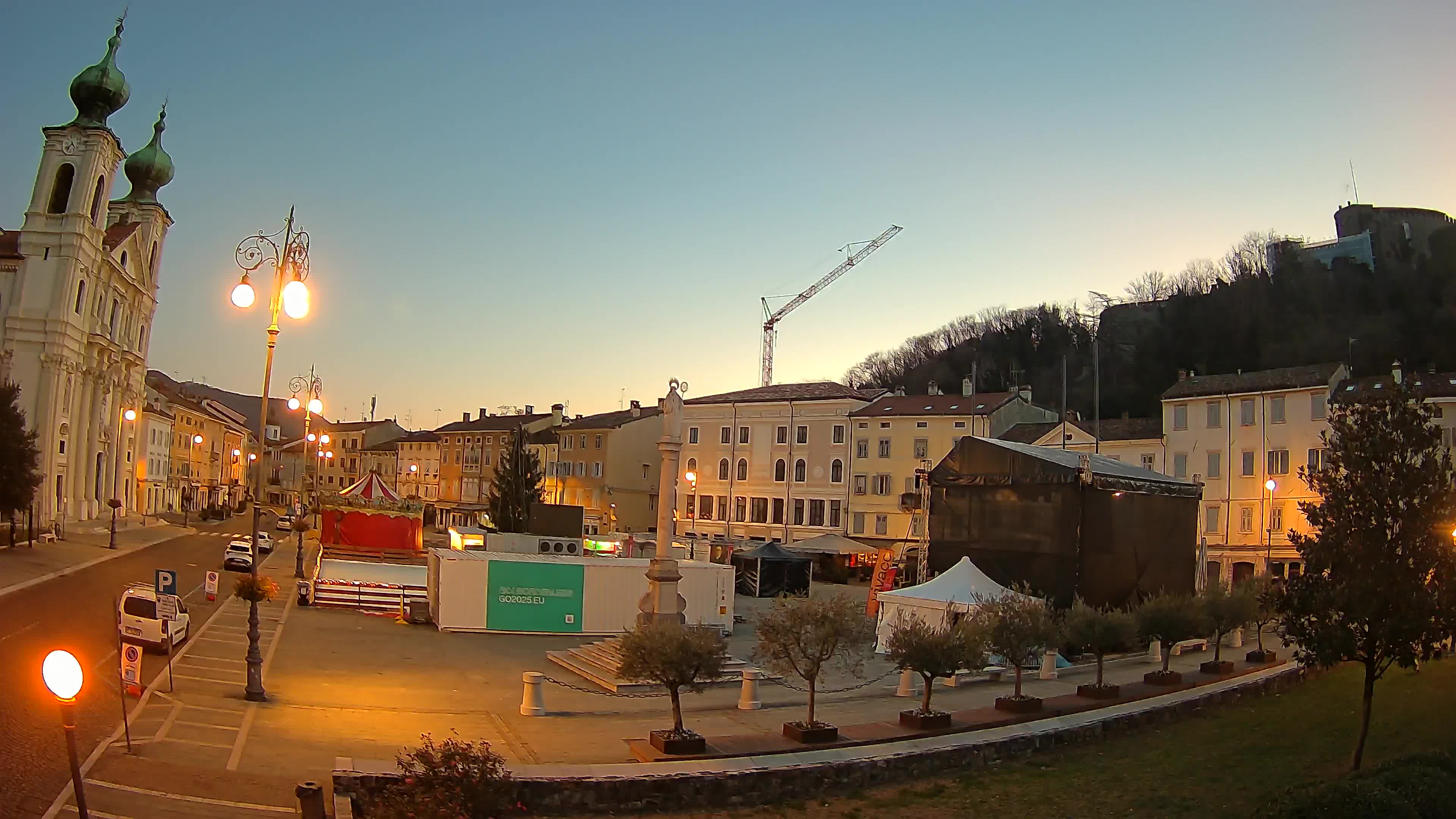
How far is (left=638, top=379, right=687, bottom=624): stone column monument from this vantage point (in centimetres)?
2003

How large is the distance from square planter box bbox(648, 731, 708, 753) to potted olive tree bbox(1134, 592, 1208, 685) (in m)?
11.4

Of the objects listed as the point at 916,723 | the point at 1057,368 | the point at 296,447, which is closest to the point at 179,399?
the point at 296,447

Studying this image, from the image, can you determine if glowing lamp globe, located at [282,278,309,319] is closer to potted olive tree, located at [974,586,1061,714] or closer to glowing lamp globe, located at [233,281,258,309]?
glowing lamp globe, located at [233,281,258,309]

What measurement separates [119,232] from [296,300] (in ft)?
199

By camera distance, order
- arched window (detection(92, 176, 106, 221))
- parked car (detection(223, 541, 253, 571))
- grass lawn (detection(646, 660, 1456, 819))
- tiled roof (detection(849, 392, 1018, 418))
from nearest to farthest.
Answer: grass lawn (detection(646, 660, 1456, 819)) → parked car (detection(223, 541, 253, 571)) → arched window (detection(92, 176, 106, 221)) → tiled roof (detection(849, 392, 1018, 418))

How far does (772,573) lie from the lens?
43688 millimetres

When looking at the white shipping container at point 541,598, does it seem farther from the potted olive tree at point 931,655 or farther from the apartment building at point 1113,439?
the apartment building at point 1113,439

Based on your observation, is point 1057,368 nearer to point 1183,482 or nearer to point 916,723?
point 1183,482

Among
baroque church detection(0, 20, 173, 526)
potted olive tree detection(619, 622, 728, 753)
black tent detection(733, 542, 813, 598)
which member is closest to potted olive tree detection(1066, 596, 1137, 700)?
potted olive tree detection(619, 622, 728, 753)

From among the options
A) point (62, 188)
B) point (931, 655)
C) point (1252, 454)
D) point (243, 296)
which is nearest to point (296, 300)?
point (243, 296)

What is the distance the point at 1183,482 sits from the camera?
33750 mm

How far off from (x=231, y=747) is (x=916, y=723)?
10.2 m

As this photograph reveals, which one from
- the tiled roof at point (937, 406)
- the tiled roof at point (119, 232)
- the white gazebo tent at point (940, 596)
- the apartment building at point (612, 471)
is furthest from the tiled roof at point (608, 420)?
the white gazebo tent at point (940, 596)

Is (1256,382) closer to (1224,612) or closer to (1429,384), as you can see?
(1429,384)
